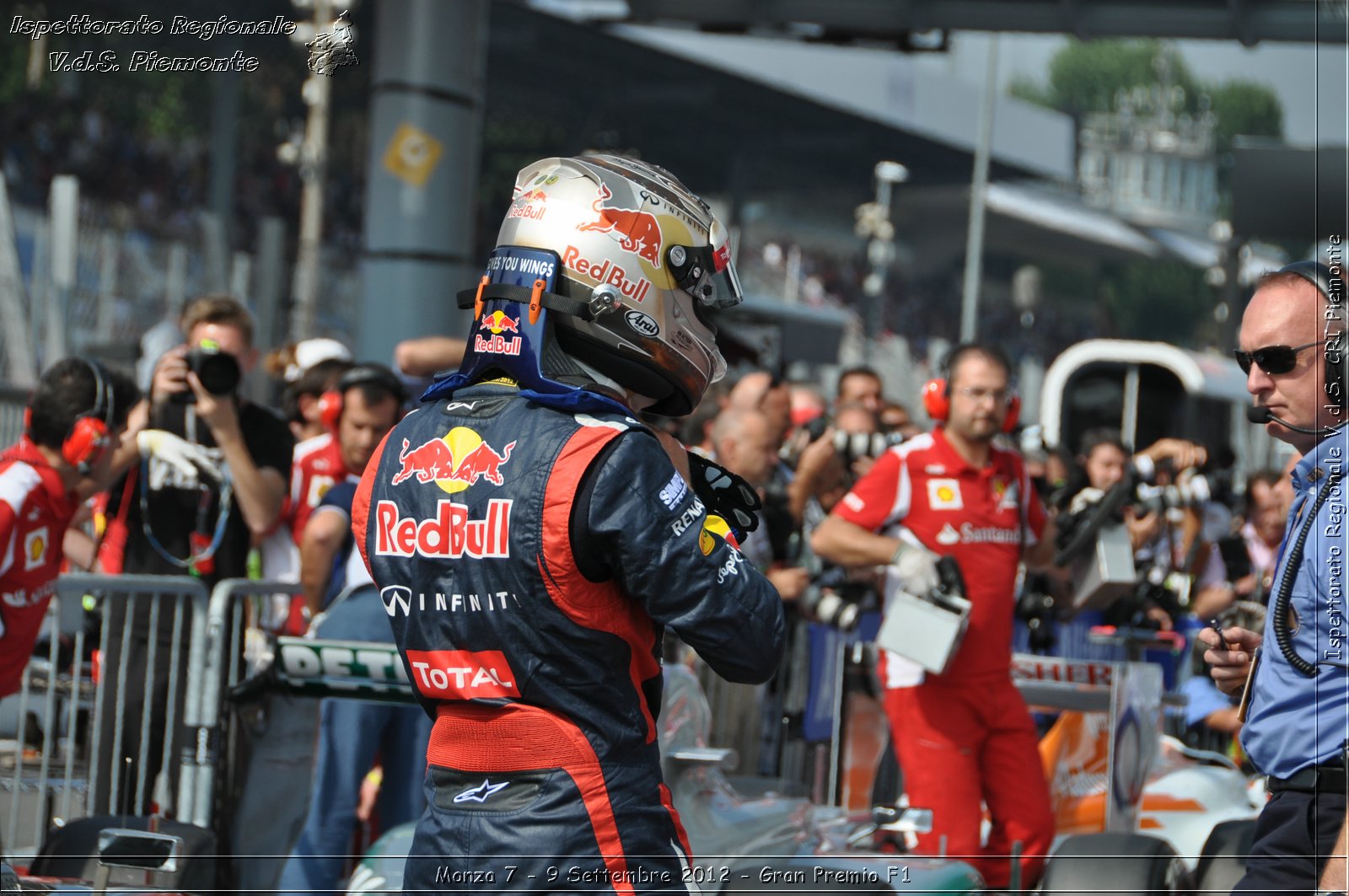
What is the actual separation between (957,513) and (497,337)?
329cm

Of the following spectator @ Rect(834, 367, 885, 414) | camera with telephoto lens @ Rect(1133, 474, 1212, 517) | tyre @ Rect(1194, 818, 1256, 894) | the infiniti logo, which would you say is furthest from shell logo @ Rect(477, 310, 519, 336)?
spectator @ Rect(834, 367, 885, 414)

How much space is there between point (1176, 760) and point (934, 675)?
1.32 metres

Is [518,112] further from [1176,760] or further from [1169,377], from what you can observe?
[1176,760]

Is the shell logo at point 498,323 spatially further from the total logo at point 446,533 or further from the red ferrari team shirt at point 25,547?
the red ferrari team shirt at point 25,547

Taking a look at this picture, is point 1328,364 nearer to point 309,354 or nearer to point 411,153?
point 309,354

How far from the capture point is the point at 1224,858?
12.9 feet

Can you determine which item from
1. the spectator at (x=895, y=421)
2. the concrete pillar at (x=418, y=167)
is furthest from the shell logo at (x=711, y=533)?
the concrete pillar at (x=418, y=167)

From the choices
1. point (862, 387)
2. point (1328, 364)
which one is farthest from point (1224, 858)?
point (862, 387)

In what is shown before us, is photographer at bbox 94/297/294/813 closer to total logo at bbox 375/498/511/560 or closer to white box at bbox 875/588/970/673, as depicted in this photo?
white box at bbox 875/588/970/673

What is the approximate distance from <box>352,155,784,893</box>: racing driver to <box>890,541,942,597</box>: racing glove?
2694 millimetres

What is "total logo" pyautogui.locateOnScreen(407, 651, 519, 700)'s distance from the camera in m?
2.48

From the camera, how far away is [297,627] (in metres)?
5.83

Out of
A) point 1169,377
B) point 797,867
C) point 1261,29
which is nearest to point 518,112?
point 1169,377

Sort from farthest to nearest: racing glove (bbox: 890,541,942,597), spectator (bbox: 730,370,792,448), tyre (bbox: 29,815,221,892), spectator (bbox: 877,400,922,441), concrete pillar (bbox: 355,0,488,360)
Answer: spectator (bbox: 877,400,922,441) → concrete pillar (bbox: 355,0,488,360) → spectator (bbox: 730,370,792,448) → racing glove (bbox: 890,541,942,597) → tyre (bbox: 29,815,221,892)
